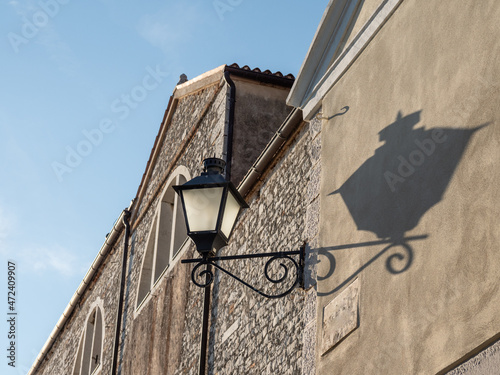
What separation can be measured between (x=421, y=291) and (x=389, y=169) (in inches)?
37.2

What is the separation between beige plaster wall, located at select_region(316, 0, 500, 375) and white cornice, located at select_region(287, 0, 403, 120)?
164mm

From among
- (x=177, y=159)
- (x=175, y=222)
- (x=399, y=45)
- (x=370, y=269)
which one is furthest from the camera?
(x=177, y=159)

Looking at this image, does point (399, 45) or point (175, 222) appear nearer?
point (399, 45)

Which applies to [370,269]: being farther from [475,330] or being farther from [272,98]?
[272,98]

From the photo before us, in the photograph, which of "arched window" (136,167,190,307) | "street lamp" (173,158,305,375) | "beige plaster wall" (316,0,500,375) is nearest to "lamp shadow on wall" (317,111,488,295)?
"beige plaster wall" (316,0,500,375)

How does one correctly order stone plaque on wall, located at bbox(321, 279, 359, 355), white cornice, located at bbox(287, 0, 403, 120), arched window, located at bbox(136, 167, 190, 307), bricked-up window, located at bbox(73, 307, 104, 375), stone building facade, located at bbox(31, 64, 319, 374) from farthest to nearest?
bricked-up window, located at bbox(73, 307, 104, 375)
arched window, located at bbox(136, 167, 190, 307)
stone building facade, located at bbox(31, 64, 319, 374)
white cornice, located at bbox(287, 0, 403, 120)
stone plaque on wall, located at bbox(321, 279, 359, 355)

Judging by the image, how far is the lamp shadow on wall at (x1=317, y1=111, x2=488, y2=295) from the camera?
441cm

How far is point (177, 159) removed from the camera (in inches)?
462

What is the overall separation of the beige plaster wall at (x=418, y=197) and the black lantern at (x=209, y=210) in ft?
2.32

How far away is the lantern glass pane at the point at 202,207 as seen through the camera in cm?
534

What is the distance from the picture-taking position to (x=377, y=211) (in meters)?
5.00

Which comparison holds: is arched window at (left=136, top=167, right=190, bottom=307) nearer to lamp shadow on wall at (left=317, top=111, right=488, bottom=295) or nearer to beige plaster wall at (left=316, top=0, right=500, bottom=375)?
beige plaster wall at (left=316, top=0, right=500, bottom=375)

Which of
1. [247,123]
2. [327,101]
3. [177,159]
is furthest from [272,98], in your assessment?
[327,101]

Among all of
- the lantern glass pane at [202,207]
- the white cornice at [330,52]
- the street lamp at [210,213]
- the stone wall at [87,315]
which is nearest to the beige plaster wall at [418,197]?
the white cornice at [330,52]
